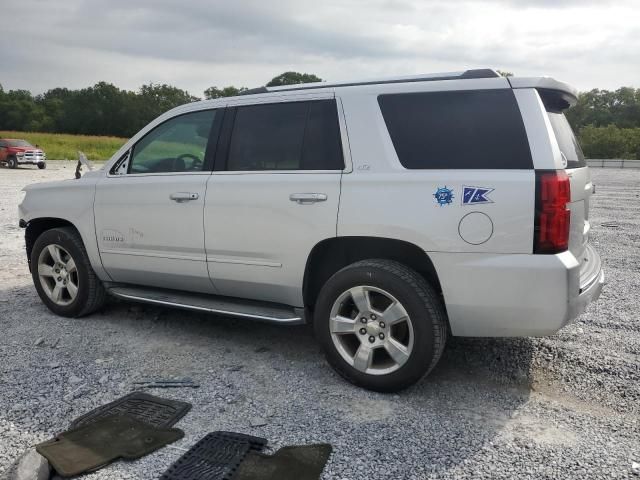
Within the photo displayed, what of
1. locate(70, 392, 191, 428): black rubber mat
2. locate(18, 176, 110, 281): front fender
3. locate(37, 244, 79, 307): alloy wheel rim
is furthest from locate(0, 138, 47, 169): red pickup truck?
locate(70, 392, 191, 428): black rubber mat

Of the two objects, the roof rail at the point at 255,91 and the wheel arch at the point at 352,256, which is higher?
the roof rail at the point at 255,91

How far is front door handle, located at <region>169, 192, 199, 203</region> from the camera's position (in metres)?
4.29

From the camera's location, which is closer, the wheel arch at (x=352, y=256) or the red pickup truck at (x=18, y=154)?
the wheel arch at (x=352, y=256)

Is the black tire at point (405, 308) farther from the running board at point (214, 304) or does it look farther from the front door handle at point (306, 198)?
the front door handle at point (306, 198)

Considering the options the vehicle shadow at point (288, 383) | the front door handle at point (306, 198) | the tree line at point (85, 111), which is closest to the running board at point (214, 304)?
the vehicle shadow at point (288, 383)

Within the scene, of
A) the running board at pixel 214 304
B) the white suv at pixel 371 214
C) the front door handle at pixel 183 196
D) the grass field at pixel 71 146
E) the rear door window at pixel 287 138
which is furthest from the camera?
the grass field at pixel 71 146

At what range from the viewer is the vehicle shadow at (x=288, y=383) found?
3117 mm

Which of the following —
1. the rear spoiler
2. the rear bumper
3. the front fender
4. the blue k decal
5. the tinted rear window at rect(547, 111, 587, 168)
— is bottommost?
the rear bumper

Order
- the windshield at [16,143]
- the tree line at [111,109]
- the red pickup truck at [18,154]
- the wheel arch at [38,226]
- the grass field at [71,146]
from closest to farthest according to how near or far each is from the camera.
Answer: the wheel arch at [38,226] → the red pickup truck at [18,154] → the windshield at [16,143] → the grass field at [71,146] → the tree line at [111,109]

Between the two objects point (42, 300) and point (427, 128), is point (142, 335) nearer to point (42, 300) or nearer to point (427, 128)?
point (42, 300)

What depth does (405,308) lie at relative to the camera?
11.4ft

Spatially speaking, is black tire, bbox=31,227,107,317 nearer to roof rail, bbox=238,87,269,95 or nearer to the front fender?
the front fender

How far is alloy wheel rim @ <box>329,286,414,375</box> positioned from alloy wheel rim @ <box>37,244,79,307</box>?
276 centimetres

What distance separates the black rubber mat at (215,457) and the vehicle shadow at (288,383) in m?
0.12
